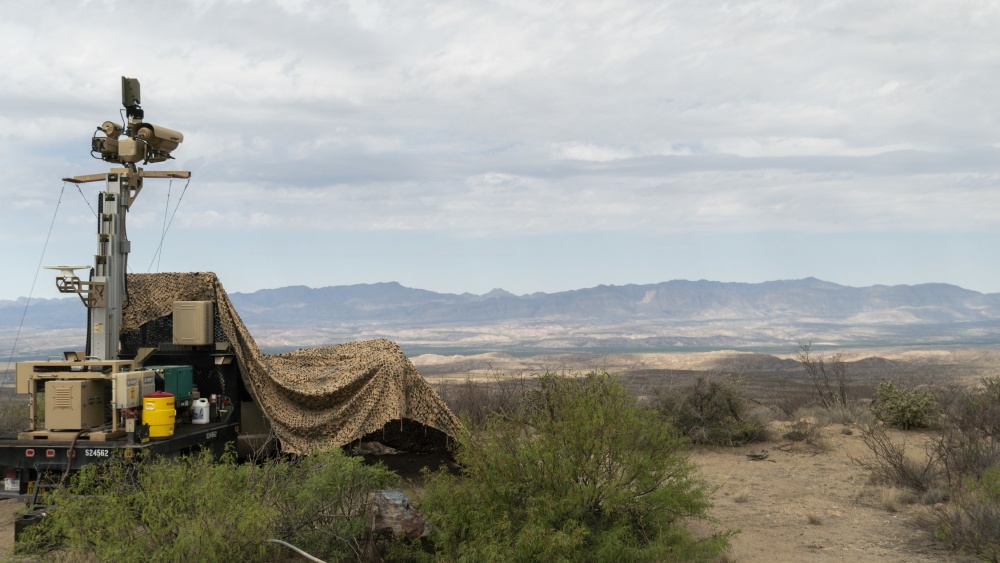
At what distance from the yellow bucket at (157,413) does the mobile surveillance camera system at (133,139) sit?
2922mm

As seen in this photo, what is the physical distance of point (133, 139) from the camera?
9.45 m

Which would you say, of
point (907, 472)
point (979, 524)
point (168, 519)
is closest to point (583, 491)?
point (168, 519)

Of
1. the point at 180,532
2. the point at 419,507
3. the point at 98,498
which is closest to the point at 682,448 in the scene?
the point at 419,507

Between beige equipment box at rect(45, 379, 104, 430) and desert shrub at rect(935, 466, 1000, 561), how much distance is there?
852cm

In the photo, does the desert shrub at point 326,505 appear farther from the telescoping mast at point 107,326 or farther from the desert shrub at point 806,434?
the desert shrub at point 806,434

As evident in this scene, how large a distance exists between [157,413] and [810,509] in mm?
7651

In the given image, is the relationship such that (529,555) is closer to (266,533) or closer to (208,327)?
(266,533)

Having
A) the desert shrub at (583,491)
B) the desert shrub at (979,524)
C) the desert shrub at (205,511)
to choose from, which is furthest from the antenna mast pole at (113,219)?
the desert shrub at (979,524)

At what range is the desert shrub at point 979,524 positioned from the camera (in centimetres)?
761

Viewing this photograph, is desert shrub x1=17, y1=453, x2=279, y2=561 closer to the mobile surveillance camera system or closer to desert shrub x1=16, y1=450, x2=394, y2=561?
desert shrub x1=16, y1=450, x2=394, y2=561

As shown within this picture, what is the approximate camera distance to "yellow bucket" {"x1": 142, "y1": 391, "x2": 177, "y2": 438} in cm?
819

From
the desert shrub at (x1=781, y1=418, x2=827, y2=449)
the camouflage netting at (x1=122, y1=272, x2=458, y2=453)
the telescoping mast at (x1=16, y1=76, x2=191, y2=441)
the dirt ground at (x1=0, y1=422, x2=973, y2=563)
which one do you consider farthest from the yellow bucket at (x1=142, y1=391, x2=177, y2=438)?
the desert shrub at (x1=781, y1=418, x2=827, y2=449)

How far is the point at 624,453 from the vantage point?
716 cm

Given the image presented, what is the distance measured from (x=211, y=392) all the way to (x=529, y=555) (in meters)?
5.15
